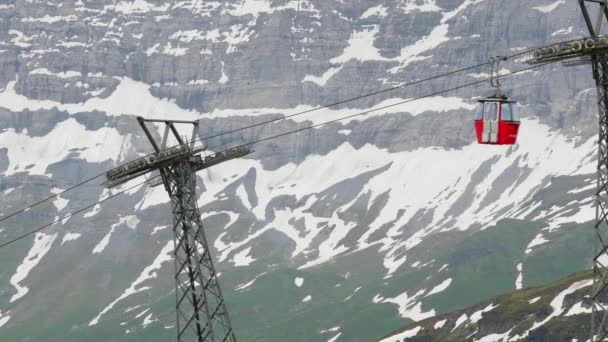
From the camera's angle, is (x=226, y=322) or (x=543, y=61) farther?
(x=226, y=322)

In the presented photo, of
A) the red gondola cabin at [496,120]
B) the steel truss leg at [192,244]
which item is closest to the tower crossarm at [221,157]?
the steel truss leg at [192,244]

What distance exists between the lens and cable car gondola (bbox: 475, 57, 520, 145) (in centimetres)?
5791

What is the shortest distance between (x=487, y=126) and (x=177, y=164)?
15.5m

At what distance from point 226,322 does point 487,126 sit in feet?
53.4

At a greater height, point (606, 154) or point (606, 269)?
point (606, 154)

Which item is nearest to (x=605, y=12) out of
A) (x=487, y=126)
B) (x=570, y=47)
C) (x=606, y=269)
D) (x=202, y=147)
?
(x=570, y=47)

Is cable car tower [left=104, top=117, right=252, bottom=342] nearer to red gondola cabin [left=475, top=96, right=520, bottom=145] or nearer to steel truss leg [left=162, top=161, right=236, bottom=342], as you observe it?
steel truss leg [left=162, top=161, right=236, bottom=342]

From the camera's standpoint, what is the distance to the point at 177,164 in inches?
2509

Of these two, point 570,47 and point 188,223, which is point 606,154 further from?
point 188,223

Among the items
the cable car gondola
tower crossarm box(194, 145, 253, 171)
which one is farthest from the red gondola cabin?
tower crossarm box(194, 145, 253, 171)

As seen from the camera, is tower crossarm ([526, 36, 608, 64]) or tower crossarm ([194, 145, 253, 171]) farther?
tower crossarm ([194, 145, 253, 171])

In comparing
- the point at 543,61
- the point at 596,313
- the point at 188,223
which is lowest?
the point at 596,313

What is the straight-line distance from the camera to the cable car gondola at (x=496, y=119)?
57.9 m

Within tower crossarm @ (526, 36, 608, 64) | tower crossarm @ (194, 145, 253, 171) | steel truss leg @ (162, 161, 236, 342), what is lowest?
steel truss leg @ (162, 161, 236, 342)
